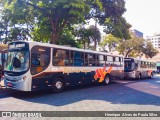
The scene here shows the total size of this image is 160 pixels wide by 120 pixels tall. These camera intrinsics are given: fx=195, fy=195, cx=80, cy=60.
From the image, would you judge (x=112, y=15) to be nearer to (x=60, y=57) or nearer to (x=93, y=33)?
(x=93, y=33)

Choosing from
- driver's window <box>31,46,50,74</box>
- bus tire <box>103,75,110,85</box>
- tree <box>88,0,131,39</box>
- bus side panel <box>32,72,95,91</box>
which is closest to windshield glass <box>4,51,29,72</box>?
driver's window <box>31,46,50,74</box>

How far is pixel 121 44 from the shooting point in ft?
155

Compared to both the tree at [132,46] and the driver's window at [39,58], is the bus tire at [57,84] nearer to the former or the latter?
the driver's window at [39,58]

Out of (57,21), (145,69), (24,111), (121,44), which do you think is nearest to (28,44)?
(24,111)

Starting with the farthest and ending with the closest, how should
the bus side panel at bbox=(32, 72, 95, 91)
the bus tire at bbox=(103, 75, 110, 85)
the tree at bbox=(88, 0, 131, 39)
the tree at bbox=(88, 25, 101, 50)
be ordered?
1. the tree at bbox=(88, 25, 101, 50)
2. the tree at bbox=(88, 0, 131, 39)
3. the bus tire at bbox=(103, 75, 110, 85)
4. the bus side panel at bbox=(32, 72, 95, 91)

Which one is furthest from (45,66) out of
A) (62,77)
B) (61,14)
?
(61,14)

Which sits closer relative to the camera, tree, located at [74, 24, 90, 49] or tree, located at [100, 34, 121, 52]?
tree, located at [74, 24, 90, 49]

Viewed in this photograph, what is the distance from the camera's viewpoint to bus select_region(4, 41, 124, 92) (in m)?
10.3

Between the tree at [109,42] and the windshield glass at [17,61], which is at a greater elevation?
the tree at [109,42]

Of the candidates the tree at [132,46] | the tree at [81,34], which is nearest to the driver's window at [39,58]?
the tree at [81,34]

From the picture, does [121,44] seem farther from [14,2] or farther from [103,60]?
[14,2]

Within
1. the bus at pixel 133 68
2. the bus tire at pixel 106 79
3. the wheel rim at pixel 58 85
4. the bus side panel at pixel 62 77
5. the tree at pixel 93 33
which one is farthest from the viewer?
the tree at pixel 93 33

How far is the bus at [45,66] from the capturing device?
10281 millimetres

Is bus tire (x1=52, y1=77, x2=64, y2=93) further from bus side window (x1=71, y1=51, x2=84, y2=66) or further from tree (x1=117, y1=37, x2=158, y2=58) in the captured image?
tree (x1=117, y1=37, x2=158, y2=58)
